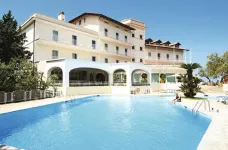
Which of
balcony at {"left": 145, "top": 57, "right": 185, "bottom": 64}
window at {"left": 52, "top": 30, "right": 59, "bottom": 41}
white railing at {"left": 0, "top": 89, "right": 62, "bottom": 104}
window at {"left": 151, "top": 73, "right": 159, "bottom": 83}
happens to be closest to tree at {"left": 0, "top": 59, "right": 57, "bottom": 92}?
white railing at {"left": 0, "top": 89, "right": 62, "bottom": 104}

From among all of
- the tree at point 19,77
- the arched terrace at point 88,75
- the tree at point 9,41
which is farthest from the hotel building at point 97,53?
the tree at point 19,77

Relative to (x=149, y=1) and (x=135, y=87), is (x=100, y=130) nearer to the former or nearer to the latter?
(x=149, y=1)

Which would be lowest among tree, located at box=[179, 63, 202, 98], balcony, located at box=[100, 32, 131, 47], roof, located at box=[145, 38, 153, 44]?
tree, located at box=[179, 63, 202, 98]

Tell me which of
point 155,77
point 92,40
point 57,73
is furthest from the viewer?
point 155,77

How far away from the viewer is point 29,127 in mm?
9312

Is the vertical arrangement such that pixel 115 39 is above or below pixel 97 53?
above

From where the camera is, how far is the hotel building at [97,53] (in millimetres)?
22578

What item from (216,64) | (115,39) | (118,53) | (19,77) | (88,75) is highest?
(115,39)

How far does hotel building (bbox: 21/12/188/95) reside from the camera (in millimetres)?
22578

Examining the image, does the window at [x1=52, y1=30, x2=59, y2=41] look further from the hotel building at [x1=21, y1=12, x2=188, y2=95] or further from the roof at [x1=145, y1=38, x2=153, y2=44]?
the roof at [x1=145, y1=38, x2=153, y2=44]

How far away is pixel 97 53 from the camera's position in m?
30.2

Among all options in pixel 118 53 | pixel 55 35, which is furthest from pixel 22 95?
pixel 118 53

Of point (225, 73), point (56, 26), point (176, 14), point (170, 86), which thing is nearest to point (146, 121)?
point (176, 14)

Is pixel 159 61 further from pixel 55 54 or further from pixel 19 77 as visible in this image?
pixel 19 77
